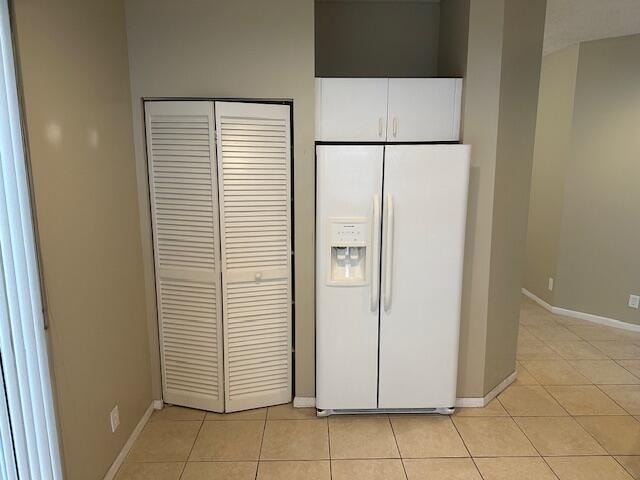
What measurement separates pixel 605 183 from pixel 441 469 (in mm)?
3325

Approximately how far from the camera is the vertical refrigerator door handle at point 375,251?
262cm

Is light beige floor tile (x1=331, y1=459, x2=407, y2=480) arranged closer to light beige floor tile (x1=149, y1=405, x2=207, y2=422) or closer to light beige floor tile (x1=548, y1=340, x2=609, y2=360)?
light beige floor tile (x1=149, y1=405, x2=207, y2=422)

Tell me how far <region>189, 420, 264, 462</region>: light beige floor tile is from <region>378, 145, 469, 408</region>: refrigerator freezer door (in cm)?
83

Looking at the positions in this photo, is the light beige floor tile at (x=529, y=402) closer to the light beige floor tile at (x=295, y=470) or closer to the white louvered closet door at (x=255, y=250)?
the light beige floor tile at (x=295, y=470)

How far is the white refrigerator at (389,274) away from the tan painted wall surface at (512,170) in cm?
38

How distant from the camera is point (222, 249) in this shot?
2736 millimetres

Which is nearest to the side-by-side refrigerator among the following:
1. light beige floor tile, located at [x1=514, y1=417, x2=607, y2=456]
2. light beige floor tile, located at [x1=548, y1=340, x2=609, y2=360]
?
light beige floor tile, located at [x1=514, y1=417, x2=607, y2=456]

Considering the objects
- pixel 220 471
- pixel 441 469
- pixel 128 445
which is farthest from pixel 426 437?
pixel 128 445

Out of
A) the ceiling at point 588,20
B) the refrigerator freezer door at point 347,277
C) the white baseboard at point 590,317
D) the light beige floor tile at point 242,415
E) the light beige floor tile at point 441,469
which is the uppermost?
the ceiling at point 588,20

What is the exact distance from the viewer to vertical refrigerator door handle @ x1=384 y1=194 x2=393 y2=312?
2.61 m

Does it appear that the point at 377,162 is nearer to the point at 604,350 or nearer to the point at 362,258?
the point at 362,258

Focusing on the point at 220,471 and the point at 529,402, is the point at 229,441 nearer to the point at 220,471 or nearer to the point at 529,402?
the point at 220,471

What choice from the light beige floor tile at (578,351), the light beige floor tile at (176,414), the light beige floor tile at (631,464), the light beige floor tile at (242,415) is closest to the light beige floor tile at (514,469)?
the light beige floor tile at (631,464)

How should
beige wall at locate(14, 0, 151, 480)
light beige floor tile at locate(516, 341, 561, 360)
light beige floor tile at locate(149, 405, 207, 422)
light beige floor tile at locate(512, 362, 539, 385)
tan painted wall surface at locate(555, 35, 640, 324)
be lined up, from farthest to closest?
tan painted wall surface at locate(555, 35, 640, 324), light beige floor tile at locate(516, 341, 561, 360), light beige floor tile at locate(512, 362, 539, 385), light beige floor tile at locate(149, 405, 207, 422), beige wall at locate(14, 0, 151, 480)
